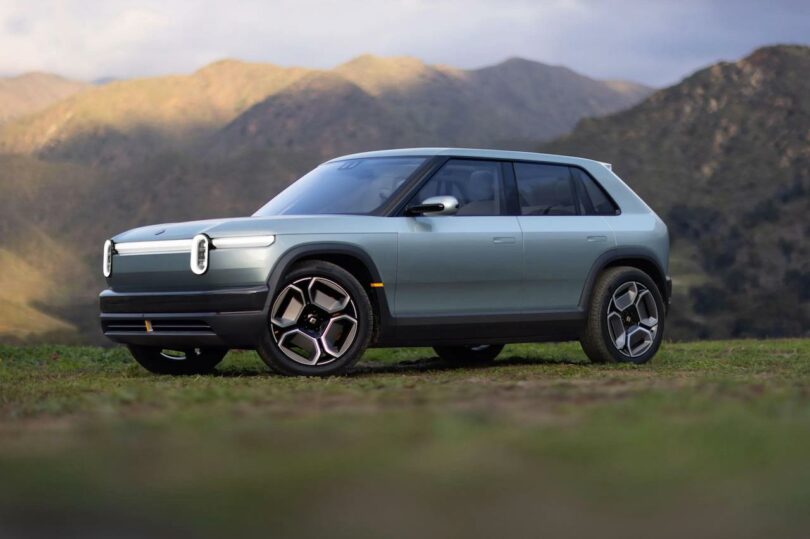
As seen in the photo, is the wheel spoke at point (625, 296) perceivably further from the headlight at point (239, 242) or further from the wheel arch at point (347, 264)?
the headlight at point (239, 242)

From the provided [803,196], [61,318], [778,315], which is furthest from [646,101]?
[61,318]

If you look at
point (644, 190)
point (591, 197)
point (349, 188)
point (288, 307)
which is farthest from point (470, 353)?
point (644, 190)

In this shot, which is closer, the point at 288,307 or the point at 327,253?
the point at 288,307

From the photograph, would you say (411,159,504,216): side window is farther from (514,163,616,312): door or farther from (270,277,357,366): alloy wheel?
(270,277,357,366): alloy wheel

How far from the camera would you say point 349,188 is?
9.84 m

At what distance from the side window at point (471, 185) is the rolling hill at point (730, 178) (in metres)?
68.7

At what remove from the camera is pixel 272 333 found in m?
8.80

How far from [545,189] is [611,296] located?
1076 millimetres

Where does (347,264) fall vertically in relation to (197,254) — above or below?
below

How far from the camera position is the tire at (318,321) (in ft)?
29.0

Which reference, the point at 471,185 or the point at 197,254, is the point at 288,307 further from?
the point at 471,185

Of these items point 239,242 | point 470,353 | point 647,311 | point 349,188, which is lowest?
point 470,353

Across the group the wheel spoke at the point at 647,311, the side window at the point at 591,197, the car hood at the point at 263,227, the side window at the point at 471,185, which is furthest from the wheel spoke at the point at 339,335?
the wheel spoke at the point at 647,311

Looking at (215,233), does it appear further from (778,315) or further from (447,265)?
(778,315)
